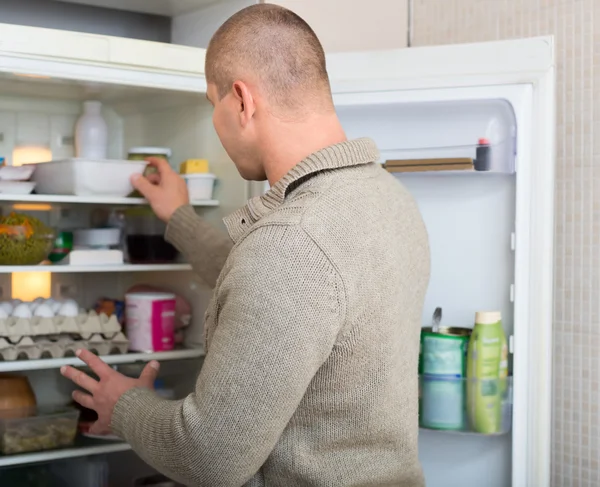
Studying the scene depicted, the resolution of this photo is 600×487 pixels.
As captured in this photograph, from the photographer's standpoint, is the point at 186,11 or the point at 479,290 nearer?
the point at 479,290

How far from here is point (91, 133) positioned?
1886mm

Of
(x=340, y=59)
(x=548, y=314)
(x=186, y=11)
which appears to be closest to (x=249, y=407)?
(x=548, y=314)

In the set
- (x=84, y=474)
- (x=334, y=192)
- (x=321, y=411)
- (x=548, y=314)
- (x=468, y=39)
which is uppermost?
(x=468, y=39)

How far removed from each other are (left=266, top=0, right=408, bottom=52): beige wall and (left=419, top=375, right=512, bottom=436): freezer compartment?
0.88 metres

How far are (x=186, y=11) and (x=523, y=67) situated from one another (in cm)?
91

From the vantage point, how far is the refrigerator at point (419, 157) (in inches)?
64.4

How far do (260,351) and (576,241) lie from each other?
1129 millimetres

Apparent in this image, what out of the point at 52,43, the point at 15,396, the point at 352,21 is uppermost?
the point at 352,21

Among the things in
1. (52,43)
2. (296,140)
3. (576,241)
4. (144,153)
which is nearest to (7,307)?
(144,153)

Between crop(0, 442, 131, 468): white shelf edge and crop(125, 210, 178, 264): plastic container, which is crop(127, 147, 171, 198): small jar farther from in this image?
crop(0, 442, 131, 468): white shelf edge

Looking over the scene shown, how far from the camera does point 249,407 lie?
1.07 m

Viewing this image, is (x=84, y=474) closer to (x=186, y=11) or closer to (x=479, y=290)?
(x=479, y=290)

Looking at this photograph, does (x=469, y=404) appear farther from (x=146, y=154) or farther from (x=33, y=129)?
(x=33, y=129)

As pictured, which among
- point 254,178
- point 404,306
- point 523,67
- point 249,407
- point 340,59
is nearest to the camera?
point 249,407
